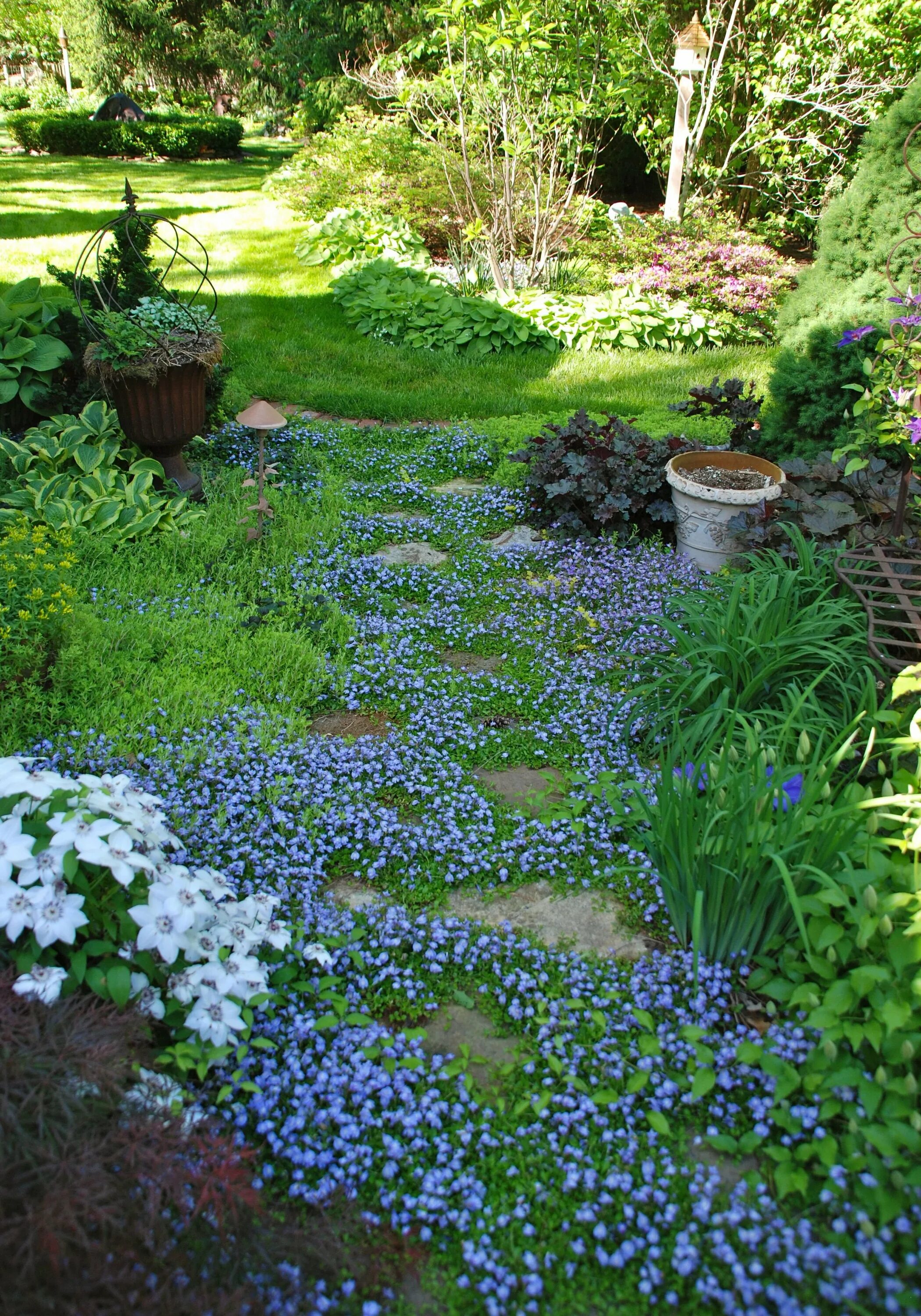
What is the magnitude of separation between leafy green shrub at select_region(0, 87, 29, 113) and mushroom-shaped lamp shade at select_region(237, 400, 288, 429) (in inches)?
1165

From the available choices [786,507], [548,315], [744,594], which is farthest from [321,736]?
[548,315]

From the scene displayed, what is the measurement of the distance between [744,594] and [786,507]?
0.58 m

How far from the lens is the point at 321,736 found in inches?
122

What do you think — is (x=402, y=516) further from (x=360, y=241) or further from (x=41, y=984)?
(x=360, y=241)

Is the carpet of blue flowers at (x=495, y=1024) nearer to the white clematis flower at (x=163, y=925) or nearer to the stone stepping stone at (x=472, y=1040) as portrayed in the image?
the stone stepping stone at (x=472, y=1040)

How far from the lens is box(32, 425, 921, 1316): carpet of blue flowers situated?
1.59m

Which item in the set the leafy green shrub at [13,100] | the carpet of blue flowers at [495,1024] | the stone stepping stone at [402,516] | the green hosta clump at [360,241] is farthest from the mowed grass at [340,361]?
the leafy green shrub at [13,100]

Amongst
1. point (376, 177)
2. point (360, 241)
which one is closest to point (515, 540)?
point (360, 241)

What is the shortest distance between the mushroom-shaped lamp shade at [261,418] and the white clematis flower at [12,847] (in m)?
2.60

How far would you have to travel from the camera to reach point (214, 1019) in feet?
6.01

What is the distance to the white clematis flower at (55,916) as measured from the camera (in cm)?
174

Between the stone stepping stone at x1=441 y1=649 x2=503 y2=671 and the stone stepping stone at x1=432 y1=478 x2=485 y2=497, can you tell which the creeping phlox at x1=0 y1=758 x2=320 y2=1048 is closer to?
the stone stepping stone at x1=441 y1=649 x2=503 y2=671

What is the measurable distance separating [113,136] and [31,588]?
1958 centimetres

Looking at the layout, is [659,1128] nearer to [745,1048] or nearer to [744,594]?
[745,1048]
